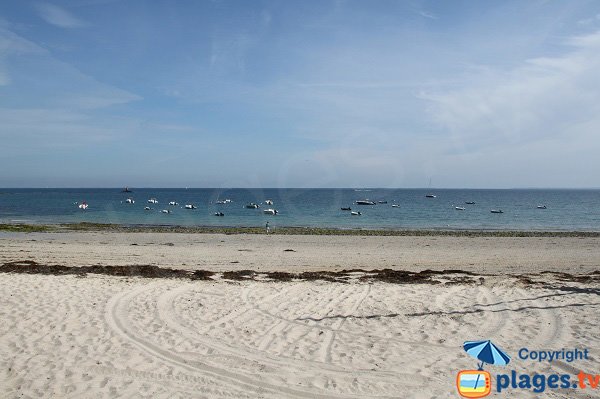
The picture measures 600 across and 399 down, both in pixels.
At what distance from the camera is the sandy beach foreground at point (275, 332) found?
6.00m

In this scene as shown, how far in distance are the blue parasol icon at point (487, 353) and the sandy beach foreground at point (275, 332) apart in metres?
0.15

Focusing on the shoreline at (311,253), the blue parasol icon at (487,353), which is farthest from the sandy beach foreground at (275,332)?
the shoreline at (311,253)

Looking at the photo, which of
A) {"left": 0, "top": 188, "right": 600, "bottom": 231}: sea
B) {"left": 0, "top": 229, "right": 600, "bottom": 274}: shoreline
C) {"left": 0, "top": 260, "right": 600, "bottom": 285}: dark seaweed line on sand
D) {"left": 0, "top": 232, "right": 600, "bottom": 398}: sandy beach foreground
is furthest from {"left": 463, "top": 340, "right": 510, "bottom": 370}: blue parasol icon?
{"left": 0, "top": 188, "right": 600, "bottom": 231}: sea

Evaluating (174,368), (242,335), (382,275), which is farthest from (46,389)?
(382,275)

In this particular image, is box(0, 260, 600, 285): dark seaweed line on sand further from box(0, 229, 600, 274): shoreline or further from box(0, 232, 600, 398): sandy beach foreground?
box(0, 229, 600, 274): shoreline

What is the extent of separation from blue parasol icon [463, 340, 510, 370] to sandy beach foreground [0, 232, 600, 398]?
15 cm

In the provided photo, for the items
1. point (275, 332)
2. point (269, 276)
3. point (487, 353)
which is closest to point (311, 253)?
point (269, 276)

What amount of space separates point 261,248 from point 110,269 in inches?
452

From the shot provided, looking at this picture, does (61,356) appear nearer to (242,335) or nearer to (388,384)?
(242,335)

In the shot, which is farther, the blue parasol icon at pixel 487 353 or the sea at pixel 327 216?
the sea at pixel 327 216

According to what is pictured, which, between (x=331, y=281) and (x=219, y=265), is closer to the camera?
(x=331, y=281)

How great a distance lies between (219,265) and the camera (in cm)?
1767

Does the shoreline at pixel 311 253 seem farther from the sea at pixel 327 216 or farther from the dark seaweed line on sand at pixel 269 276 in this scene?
the sea at pixel 327 216

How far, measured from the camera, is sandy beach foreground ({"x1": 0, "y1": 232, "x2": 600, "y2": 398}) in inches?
236
